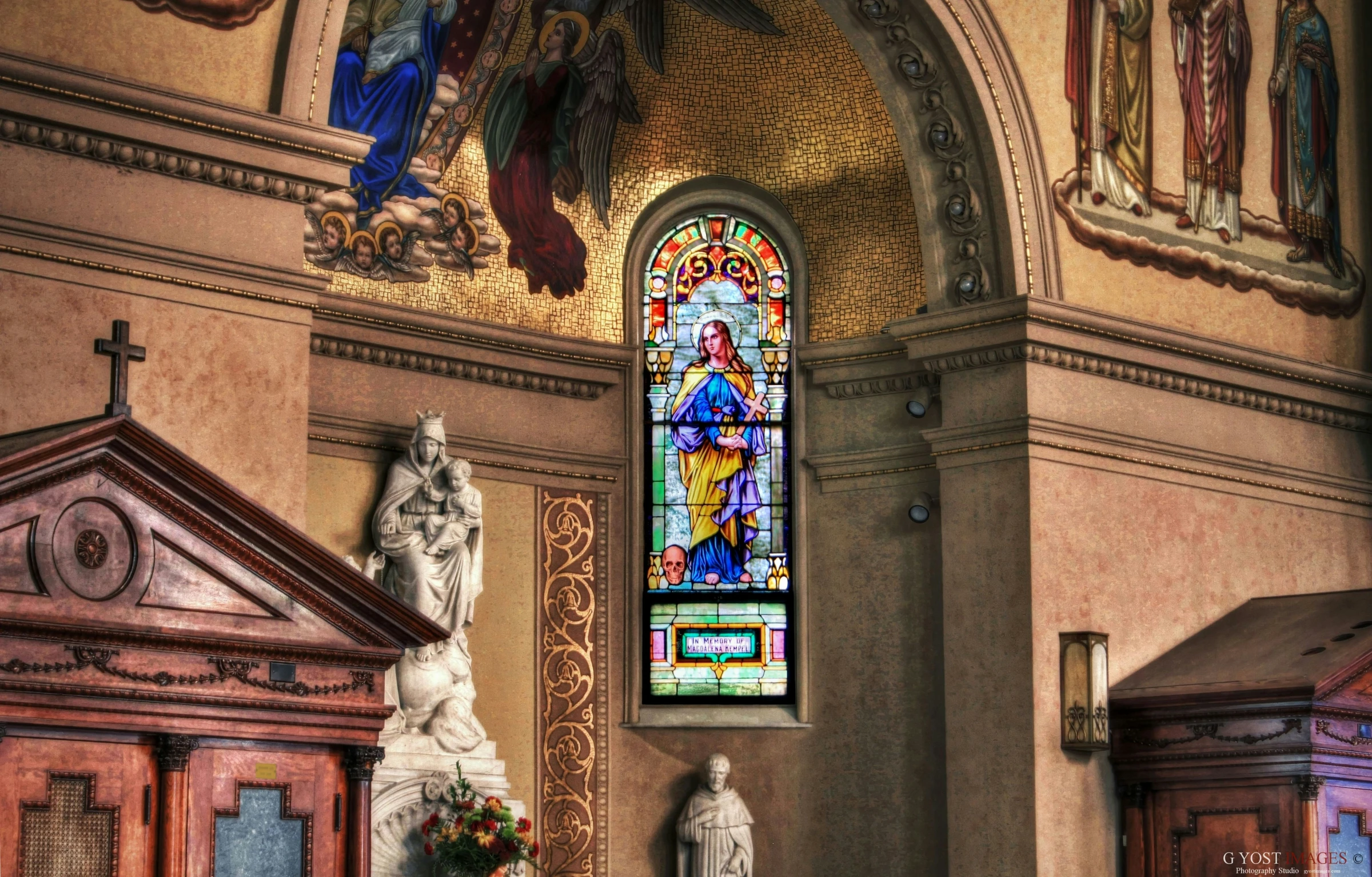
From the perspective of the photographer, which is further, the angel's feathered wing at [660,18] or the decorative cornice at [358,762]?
the angel's feathered wing at [660,18]

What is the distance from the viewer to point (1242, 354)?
46.1 feet

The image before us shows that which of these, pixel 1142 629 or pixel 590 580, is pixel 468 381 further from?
pixel 1142 629

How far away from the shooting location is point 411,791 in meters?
11.9

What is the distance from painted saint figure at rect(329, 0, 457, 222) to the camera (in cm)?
1340

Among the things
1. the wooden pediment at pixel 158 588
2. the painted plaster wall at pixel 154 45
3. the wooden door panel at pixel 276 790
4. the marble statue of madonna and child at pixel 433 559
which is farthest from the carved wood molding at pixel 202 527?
the marble statue of madonna and child at pixel 433 559

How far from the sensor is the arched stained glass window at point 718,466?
48.1 feet

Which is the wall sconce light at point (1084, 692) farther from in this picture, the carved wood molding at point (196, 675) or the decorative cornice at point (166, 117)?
the decorative cornice at point (166, 117)

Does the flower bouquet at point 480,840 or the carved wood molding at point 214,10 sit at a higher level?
the carved wood molding at point 214,10

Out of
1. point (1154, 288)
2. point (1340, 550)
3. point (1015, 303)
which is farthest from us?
point (1340, 550)

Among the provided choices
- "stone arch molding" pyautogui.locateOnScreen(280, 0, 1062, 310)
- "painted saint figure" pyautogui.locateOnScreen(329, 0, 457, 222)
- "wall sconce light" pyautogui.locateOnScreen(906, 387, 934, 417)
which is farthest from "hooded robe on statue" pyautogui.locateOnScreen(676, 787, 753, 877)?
"painted saint figure" pyautogui.locateOnScreen(329, 0, 457, 222)

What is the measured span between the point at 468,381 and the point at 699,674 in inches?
105

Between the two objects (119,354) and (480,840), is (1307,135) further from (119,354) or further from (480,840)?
(119,354)

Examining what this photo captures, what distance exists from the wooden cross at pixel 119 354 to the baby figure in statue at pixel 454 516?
378cm

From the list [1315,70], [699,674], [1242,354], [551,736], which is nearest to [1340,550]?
[1242,354]
